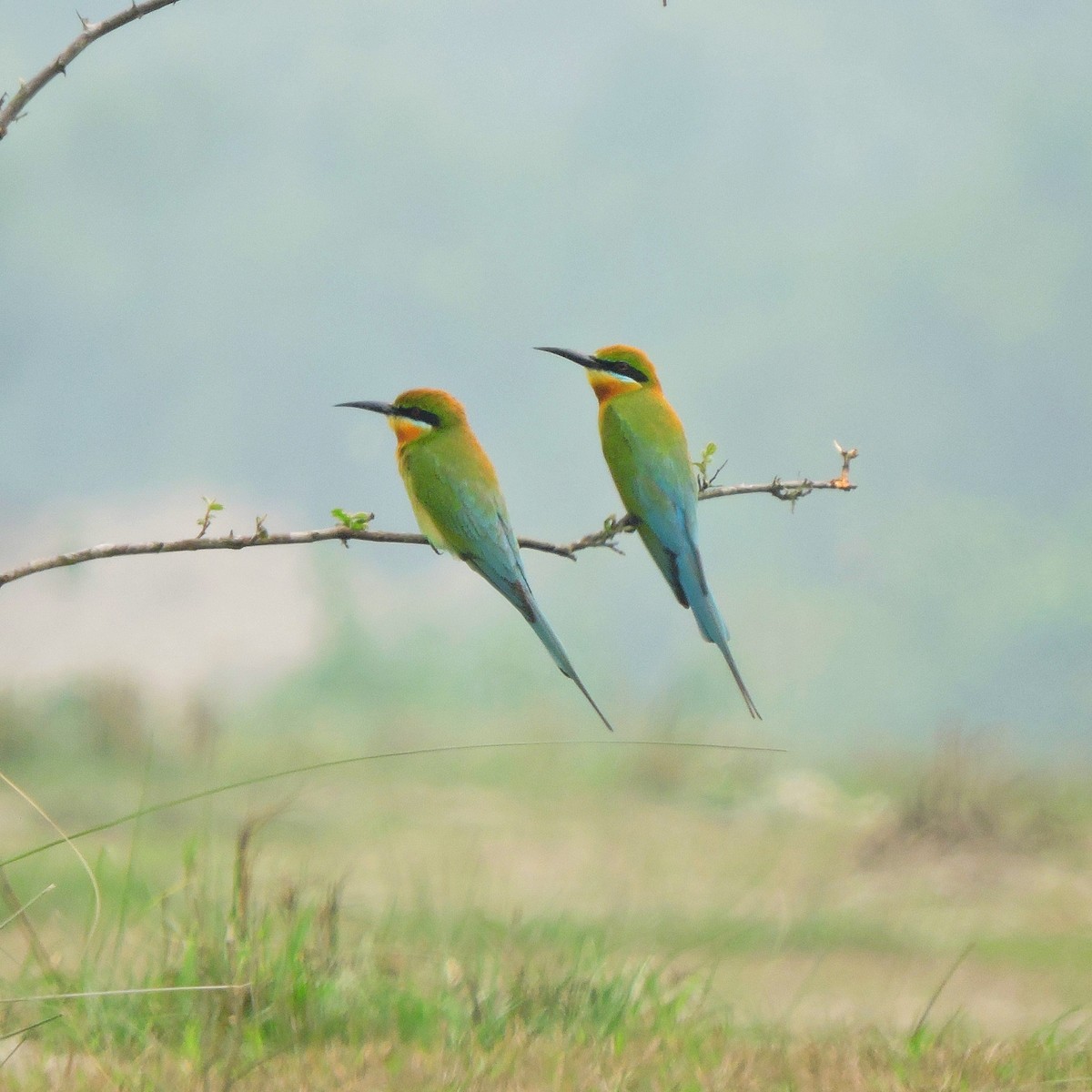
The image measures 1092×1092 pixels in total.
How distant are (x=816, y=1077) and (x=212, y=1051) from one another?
1409 mm

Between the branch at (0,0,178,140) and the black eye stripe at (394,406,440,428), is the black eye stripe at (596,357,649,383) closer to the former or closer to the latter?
the black eye stripe at (394,406,440,428)

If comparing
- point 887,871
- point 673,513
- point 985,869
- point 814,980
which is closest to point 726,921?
point 814,980

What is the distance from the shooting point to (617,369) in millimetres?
2609

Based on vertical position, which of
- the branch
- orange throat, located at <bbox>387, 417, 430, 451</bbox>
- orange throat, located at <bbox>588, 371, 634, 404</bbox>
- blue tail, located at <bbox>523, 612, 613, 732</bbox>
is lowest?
blue tail, located at <bbox>523, 612, 613, 732</bbox>

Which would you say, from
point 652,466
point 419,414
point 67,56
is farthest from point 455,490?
point 67,56

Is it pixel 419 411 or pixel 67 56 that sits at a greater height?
pixel 67 56

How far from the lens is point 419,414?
97.6 inches

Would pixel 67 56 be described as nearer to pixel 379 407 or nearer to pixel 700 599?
pixel 379 407

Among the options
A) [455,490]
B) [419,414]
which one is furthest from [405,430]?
[455,490]

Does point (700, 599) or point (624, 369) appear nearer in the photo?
point (700, 599)

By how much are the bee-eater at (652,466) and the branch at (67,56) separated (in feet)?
2.95

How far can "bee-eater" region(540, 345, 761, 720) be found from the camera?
2330mm

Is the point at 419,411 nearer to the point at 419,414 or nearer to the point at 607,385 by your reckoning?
the point at 419,414

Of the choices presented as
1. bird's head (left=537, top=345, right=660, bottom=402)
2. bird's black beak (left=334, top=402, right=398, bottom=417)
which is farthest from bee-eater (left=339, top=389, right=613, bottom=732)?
bird's head (left=537, top=345, right=660, bottom=402)
